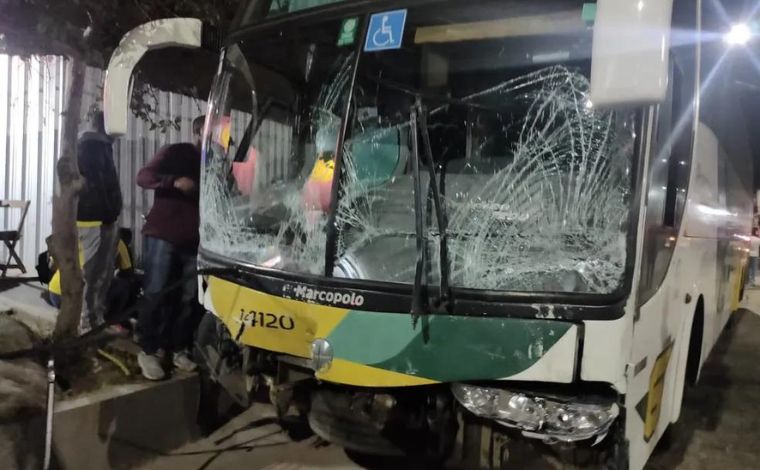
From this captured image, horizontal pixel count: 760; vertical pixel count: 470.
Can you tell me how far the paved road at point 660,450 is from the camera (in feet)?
13.2

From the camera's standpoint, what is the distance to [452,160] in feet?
10.6

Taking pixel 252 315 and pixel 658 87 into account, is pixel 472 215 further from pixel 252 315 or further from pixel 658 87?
pixel 252 315

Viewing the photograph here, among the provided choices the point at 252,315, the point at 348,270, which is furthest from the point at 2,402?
the point at 348,270

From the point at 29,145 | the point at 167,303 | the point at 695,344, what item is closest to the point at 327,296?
the point at 167,303

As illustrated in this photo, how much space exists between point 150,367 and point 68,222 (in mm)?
1191

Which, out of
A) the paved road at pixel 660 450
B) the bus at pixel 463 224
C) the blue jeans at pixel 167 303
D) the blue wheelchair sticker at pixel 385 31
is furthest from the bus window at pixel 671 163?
the blue jeans at pixel 167 303

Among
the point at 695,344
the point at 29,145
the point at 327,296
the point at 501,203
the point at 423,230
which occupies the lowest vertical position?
the point at 695,344

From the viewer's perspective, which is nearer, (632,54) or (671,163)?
(632,54)

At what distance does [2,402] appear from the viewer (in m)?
Result: 3.58

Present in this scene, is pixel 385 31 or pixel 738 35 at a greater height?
pixel 738 35

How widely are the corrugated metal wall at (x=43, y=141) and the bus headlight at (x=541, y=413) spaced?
17.9 ft

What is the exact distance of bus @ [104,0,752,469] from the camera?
261 centimetres

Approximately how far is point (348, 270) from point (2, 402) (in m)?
2.23

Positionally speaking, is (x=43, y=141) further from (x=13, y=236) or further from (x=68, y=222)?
(x=68, y=222)
